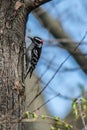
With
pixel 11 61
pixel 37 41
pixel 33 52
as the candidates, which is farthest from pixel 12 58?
pixel 37 41

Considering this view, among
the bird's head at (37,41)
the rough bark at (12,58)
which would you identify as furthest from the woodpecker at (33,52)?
the rough bark at (12,58)

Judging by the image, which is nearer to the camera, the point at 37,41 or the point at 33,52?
the point at 33,52

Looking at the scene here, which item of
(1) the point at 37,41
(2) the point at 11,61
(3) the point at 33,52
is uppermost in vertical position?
(1) the point at 37,41

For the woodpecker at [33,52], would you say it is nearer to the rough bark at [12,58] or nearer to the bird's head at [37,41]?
the bird's head at [37,41]

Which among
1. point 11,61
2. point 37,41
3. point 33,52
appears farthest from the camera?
point 37,41

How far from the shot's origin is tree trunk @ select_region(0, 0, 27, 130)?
3.62m

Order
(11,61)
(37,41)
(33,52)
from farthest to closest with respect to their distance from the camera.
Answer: (37,41) < (33,52) < (11,61)

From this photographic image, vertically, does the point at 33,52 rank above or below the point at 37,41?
below

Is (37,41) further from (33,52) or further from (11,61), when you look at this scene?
(11,61)

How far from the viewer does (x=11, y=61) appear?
3758 millimetres

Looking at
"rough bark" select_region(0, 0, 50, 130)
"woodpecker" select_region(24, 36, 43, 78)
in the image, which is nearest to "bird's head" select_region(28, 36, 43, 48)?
"woodpecker" select_region(24, 36, 43, 78)

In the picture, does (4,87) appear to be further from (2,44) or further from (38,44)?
(38,44)

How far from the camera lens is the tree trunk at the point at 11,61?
11.9ft

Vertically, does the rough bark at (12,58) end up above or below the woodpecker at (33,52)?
below
